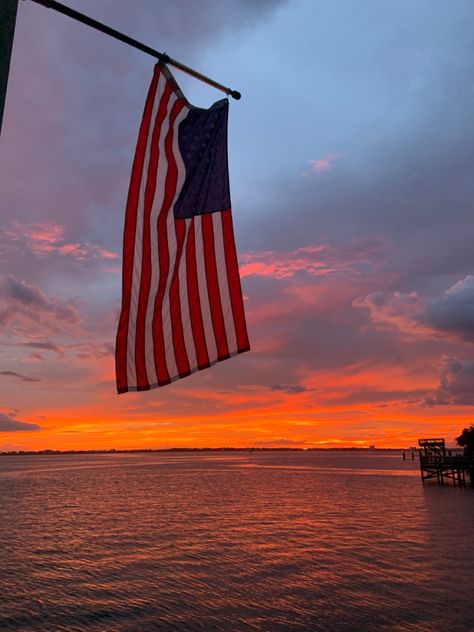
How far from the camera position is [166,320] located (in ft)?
24.3

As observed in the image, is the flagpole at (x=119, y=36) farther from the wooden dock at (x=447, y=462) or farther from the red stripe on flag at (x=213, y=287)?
the wooden dock at (x=447, y=462)

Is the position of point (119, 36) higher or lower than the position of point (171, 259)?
higher

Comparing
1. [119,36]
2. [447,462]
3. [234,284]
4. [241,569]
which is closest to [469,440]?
[447,462]

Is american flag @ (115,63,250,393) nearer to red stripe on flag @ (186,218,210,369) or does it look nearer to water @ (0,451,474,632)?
red stripe on flag @ (186,218,210,369)

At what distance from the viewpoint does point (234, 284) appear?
7668 mm

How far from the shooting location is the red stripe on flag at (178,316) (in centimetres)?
742

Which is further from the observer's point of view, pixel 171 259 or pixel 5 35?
pixel 171 259

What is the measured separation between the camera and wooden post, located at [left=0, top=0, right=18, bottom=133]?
4164 millimetres

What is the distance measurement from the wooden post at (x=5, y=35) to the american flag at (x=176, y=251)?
→ 9.44 feet

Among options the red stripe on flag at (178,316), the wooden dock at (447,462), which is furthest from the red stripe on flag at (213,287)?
the wooden dock at (447,462)

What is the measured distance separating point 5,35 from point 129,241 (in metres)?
3.20

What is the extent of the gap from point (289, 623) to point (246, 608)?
1.91m

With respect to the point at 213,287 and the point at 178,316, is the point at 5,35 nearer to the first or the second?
the point at 178,316

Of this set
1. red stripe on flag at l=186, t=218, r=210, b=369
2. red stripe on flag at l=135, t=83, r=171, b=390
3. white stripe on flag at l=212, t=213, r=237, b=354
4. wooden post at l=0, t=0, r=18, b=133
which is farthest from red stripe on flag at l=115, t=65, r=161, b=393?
wooden post at l=0, t=0, r=18, b=133
